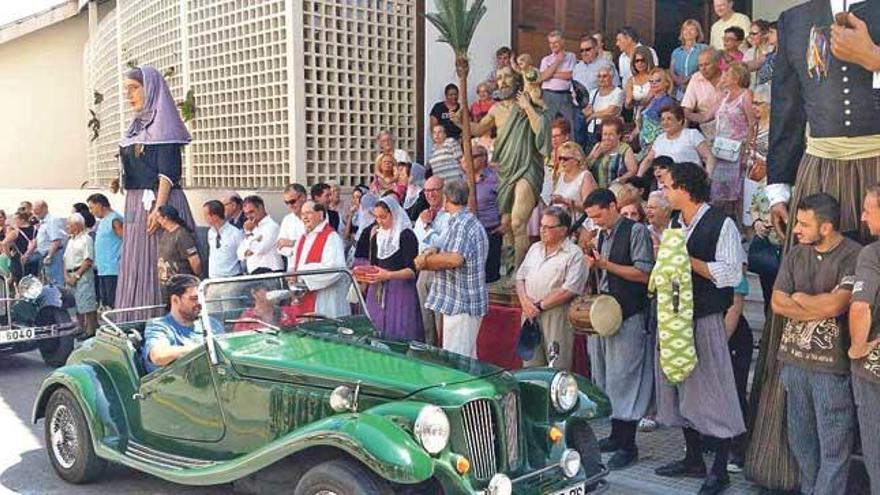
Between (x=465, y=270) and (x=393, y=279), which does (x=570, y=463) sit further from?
(x=393, y=279)

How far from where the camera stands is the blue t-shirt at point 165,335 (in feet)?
17.2

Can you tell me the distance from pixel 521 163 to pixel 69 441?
4.69m

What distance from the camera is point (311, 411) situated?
172 inches

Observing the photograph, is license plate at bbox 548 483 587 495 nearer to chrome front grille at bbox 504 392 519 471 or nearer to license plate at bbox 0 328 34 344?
chrome front grille at bbox 504 392 519 471

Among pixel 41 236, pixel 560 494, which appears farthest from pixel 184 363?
pixel 41 236

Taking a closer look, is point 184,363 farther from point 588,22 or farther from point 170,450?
point 588,22

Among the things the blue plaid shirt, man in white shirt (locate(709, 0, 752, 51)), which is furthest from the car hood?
man in white shirt (locate(709, 0, 752, 51))

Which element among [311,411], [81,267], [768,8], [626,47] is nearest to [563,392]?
[311,411]

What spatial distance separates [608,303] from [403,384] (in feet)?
5.63

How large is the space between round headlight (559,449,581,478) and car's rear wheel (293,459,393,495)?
0.91 metres

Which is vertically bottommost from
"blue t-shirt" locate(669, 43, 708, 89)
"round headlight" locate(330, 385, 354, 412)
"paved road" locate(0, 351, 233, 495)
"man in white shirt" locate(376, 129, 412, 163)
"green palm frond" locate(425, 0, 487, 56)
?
→ "paved road" locate(0, 351, 233, 495)

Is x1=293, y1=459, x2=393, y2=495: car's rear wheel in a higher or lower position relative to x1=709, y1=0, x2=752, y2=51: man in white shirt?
lower

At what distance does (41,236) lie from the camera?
12.2 m

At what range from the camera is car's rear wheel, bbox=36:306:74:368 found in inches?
368
